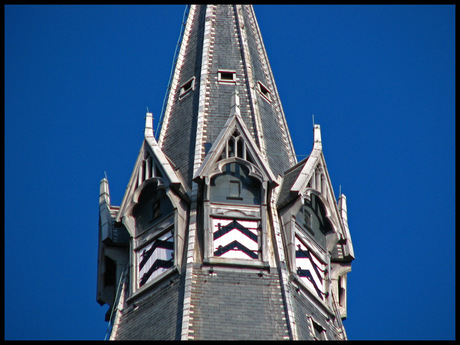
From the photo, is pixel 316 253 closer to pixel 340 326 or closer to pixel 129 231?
pixel 340 326

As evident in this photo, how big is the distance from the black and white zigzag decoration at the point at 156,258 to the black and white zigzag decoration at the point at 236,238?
70.8 inches

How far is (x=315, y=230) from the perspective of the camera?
2389 inches

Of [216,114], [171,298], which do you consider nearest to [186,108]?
[216,114]

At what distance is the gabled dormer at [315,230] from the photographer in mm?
58656

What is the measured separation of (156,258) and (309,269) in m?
5.81

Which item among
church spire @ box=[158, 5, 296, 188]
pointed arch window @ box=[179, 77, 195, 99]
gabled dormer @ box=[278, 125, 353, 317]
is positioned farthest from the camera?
pointed arch window @ box=[179, 77, 195, 99]

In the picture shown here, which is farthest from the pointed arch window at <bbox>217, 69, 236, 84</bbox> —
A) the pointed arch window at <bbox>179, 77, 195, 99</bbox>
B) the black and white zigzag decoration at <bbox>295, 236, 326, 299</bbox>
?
the black and white zigzag decoration at <bbox>295, 236, 326, 299</bbox>

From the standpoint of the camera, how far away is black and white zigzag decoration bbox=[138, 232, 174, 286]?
57.9 metres

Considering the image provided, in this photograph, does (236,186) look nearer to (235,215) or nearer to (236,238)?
(235,215)

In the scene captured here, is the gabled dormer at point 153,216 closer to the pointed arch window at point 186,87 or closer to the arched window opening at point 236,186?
the arched window opening at point 236,186

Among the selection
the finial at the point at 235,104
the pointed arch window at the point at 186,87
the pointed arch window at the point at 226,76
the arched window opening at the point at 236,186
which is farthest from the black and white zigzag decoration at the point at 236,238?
the pointed arch window at the point at 186,87

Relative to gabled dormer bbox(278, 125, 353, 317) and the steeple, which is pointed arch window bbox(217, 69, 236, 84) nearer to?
the steeple

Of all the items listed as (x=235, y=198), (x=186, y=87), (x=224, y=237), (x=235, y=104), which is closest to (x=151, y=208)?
(x=235, y=198)

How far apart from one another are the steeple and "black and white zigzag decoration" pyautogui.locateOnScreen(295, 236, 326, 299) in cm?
6
